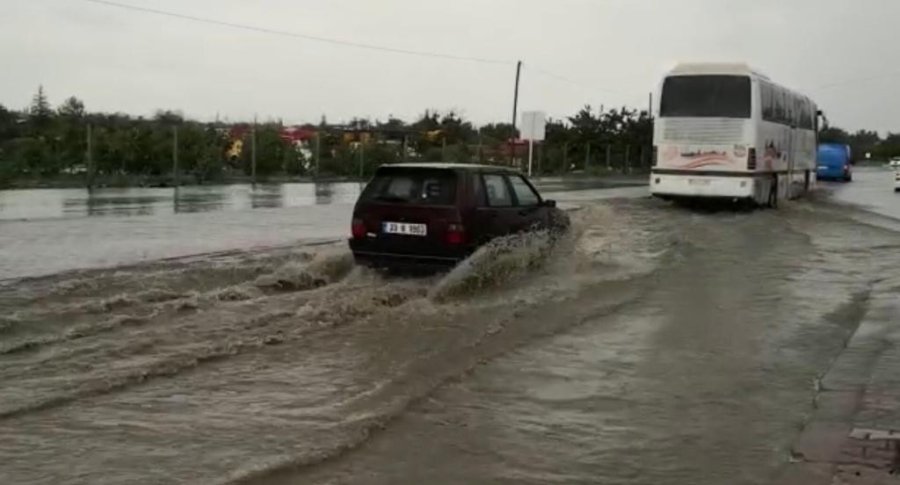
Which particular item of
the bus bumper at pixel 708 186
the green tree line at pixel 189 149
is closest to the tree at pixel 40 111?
the green tree line at pixel 189 149

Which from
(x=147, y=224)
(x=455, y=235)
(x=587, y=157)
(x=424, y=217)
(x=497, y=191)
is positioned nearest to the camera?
(x=455, y=235)

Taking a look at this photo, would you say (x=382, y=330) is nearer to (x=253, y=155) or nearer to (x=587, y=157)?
(x=253, y=155)

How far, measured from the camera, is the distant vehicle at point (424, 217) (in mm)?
11594

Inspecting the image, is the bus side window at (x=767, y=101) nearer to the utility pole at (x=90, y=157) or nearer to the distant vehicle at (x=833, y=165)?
the utility pole at (x=90, y=157)

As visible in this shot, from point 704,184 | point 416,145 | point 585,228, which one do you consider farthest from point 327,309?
point 416,145

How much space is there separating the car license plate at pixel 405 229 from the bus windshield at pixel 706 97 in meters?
14.4

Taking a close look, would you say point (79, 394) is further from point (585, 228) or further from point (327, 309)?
point (585, 228)

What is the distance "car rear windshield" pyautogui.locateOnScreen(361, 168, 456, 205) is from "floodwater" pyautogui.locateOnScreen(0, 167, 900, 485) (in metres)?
0.82

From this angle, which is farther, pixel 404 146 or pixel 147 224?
pixel 404 146

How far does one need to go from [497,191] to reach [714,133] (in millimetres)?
13075

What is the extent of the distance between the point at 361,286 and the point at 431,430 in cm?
534

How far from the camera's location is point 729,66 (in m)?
24.5

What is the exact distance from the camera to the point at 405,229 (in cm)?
1172

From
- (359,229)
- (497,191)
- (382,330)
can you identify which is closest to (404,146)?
(497,191)
